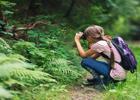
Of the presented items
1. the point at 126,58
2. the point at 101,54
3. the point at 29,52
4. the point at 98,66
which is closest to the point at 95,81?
the point at 98,66

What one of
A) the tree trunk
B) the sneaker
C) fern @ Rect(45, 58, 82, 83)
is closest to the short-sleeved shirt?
the sneaker

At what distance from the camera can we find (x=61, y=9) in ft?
44.5

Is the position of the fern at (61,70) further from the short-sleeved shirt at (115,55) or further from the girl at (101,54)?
the short-sleeved shirt at (115,55)

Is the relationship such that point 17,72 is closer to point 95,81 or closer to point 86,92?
point 86,92

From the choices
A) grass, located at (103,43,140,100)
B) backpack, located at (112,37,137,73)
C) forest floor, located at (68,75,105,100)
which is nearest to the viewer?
grass, located at (103,43,140,100)

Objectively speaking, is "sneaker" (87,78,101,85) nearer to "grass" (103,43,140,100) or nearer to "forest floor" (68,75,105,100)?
"forest floor" (68,75,105,100)

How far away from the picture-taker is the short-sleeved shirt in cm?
838

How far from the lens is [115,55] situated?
841cm

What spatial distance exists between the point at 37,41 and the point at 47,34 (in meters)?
0.48

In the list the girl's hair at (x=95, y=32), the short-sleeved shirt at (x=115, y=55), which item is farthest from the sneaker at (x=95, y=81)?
the girl's hair at (x=95, y=32)

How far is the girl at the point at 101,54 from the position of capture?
8.40m

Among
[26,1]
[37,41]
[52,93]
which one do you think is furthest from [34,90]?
[26,1]

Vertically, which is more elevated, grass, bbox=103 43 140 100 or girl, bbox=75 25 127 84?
girl, bbox=75 25 127 84

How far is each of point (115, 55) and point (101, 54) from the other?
27 cm
